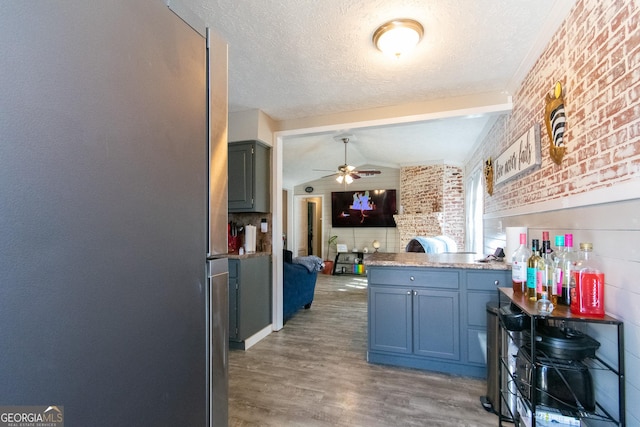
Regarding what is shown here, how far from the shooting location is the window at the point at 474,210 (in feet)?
16.5

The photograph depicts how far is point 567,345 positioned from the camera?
4.47 ft

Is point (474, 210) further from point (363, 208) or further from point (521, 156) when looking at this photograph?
point (521, 156)

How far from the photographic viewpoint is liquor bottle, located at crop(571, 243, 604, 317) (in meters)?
1.36

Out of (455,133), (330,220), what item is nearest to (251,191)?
(455,133)

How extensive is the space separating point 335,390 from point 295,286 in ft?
6.07

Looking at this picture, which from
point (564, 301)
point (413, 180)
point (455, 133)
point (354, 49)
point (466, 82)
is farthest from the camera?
point (413, 180)

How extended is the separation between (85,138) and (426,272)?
2.58 m

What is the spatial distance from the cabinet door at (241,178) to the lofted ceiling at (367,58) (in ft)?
1.69

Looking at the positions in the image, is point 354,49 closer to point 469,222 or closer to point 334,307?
point 334,307

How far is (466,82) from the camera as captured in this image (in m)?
2.79

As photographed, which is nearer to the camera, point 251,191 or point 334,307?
point 251,191

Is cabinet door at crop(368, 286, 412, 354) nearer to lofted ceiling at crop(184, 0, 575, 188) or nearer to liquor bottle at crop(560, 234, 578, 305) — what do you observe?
liquor bottle at crop(560, 234, 578, 305)

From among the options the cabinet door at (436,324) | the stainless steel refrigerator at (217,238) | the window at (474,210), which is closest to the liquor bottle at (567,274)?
the cabinet door at (436,324)

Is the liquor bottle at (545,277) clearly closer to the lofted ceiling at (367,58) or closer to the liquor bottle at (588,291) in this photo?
Answer: the liquor bottle at (588,291)
